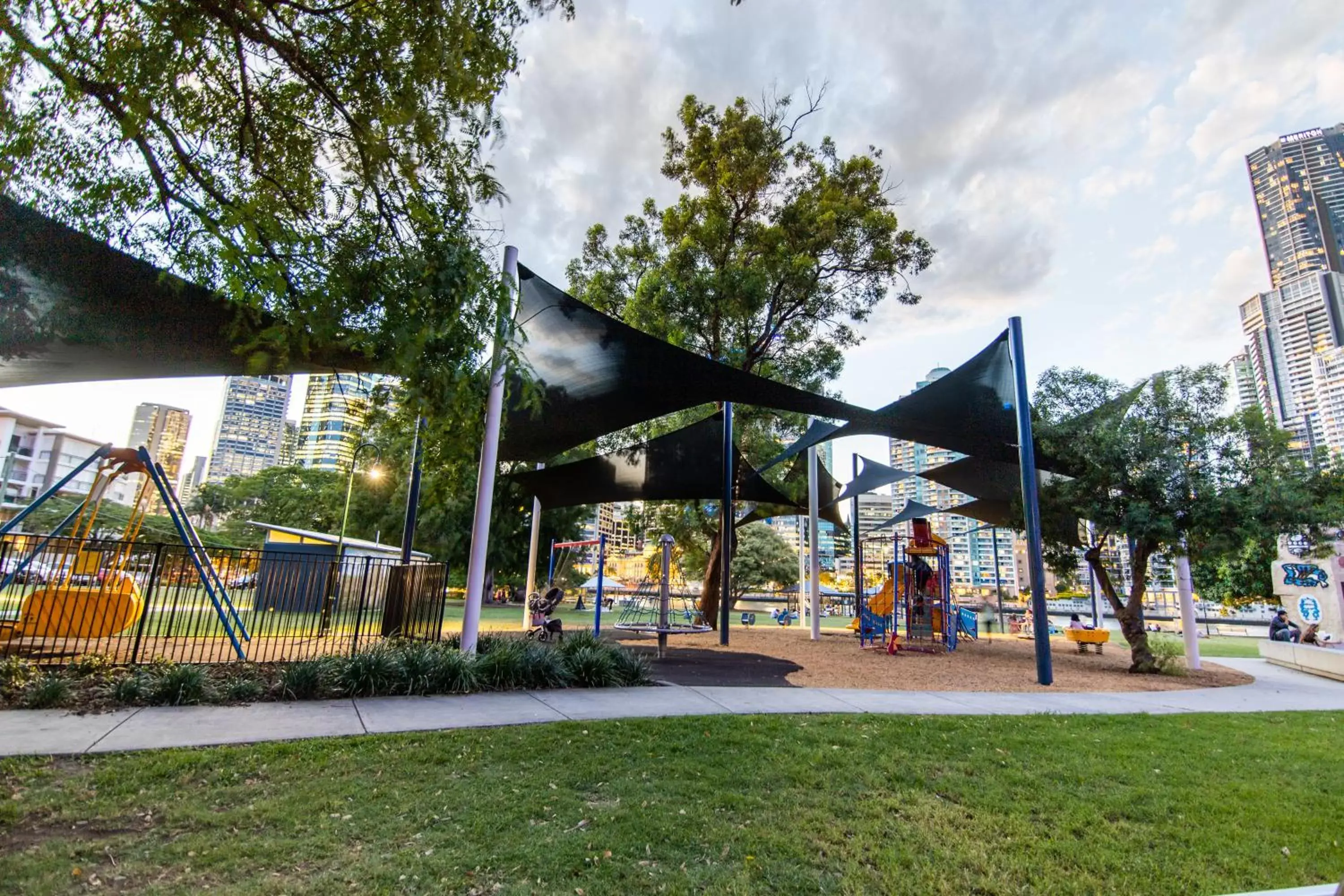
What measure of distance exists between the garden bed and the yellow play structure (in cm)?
124

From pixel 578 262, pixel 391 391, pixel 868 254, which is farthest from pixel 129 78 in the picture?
pixel 868 254

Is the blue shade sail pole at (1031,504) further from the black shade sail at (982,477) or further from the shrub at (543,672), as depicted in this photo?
the shrub at (543,672)

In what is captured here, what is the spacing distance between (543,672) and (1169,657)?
11304 mm

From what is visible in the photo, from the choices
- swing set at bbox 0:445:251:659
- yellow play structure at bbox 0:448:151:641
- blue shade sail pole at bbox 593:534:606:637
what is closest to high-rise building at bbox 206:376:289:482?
blue shade sail pole at bbox 593:534:606:637

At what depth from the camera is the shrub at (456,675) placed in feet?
20.9

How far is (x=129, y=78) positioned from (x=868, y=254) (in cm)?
1579

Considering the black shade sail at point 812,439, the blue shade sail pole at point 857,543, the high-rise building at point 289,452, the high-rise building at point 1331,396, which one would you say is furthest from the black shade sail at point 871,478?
the high-rise building at point 1331,396

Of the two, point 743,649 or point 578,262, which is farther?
point 578,262

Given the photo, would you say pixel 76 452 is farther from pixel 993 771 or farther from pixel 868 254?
pixel 993 771

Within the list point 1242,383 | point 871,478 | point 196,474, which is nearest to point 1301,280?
point 1242,383

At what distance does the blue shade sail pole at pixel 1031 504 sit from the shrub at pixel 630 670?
5.57 m

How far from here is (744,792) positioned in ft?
12.1

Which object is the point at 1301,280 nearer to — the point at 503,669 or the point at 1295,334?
the point at 1295,334

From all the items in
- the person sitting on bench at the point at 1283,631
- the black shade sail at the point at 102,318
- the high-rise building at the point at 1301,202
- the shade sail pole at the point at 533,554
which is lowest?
the person sitting on bench at the point at 1283,631
